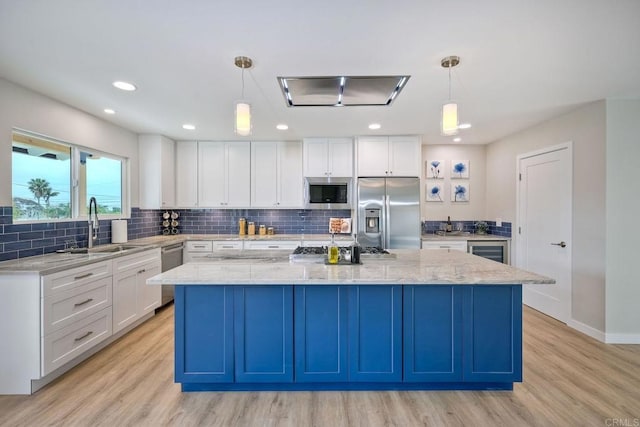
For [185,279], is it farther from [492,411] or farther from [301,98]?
[492,411]

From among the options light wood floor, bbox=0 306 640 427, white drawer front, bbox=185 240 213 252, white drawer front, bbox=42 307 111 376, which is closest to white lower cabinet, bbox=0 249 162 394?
white drawer front, bbox=42 307 111 376

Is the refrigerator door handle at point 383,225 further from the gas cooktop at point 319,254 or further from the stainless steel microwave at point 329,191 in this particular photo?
the gas cooktop at point 319,254

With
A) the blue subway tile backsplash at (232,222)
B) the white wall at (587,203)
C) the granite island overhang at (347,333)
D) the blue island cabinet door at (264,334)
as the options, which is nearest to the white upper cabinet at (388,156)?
the blue subway tile backsplash at (232,222)

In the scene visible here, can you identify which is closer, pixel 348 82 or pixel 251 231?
pixel 348 82

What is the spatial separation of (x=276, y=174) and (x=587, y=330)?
4.30 m

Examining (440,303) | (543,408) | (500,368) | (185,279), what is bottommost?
(543,408)

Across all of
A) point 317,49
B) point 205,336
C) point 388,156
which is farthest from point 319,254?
point 388,156

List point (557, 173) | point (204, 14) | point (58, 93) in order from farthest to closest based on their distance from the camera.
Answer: point (557, 173) < point (58, 93) < point (204, 14)

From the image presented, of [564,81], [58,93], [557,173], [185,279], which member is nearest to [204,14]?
[185,279]

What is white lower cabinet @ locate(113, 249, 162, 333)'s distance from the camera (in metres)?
2.87

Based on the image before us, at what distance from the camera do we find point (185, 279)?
5.93 ft

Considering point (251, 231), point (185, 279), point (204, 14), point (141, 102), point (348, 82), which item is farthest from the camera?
point (251, 231)

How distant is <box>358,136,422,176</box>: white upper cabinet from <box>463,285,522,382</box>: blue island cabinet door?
248 centimetres

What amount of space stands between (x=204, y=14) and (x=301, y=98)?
4.13 ft
